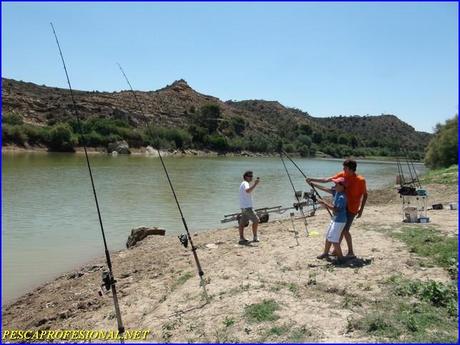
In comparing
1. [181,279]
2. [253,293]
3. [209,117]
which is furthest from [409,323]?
[209,117]

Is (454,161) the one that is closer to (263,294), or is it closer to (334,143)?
(263,294)

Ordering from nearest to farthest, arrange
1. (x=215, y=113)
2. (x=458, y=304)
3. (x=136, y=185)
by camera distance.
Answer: (x=458, y=304) → (x=136, y=185) → (x=215, y=113)

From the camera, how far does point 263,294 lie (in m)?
6.33

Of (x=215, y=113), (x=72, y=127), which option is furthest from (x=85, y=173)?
(x=215, y=113)

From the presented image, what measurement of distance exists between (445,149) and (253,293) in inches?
1515

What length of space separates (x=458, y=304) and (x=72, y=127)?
77.1 meters

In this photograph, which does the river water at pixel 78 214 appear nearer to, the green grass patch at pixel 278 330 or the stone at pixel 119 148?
the green grass patch at pixel 278 330

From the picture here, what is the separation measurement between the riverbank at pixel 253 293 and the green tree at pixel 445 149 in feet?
102

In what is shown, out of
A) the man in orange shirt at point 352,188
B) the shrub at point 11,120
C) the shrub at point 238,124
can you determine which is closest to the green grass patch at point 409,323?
the man in orange shirt at point 352,188

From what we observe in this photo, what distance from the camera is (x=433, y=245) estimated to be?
8.45 metres

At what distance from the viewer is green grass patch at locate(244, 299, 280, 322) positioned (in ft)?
18.0

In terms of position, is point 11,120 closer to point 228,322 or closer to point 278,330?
point 228,322

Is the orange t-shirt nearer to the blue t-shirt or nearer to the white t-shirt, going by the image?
the blue t-shirt

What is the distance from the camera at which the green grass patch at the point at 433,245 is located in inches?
282
